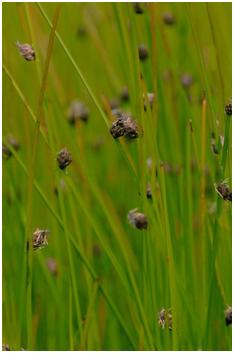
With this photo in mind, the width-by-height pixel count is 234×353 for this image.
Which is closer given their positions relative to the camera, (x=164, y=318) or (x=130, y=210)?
(x=164, y=318)

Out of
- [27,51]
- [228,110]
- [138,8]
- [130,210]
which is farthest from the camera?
[130,210]

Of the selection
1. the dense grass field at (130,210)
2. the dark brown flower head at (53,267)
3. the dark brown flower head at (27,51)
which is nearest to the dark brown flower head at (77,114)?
the dense grass field at (130,210)

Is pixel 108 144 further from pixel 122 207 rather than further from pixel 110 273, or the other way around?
pixel 110 273

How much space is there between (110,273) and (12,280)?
0.39 metres

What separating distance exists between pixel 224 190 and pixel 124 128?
0.71 feet

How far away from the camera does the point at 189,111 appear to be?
1613mm

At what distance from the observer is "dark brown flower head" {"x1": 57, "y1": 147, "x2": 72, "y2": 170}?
1.33 meters

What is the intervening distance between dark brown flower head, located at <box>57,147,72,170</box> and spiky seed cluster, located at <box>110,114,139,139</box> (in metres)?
0.11

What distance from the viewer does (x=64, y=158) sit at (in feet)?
4.37

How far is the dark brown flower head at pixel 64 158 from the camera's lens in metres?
1.33

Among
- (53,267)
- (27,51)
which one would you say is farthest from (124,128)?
(53,267)

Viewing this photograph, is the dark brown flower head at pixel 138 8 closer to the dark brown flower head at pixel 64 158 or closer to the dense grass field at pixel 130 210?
the dense grass field at pixel 130 210

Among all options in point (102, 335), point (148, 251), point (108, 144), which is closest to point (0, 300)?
point (148, 251)

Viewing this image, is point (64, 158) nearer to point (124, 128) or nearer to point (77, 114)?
point (124, 128)
